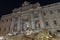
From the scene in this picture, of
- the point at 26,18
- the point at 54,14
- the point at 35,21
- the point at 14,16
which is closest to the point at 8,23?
the point at 14,16

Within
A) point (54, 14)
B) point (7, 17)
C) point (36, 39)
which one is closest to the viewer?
point (36, 39)

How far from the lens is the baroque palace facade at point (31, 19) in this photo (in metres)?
20.8

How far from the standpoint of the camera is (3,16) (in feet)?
86.1

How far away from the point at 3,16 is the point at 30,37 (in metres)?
11.8

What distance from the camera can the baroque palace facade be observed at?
68.2ft

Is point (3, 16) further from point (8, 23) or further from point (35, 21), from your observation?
point (35, 21)

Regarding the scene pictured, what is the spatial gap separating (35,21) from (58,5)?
16.8ft

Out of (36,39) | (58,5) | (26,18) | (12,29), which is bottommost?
(36,39)

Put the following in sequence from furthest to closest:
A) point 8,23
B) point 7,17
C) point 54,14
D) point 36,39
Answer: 1. point 7,17
2. point 8,23
3. point 54,14
4. point 36,39

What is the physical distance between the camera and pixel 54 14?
2192cm

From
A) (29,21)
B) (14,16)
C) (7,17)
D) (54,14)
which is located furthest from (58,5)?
(7,17)

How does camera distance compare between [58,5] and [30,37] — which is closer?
[30,37]

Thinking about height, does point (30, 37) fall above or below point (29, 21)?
below

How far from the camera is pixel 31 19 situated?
22297 mm
